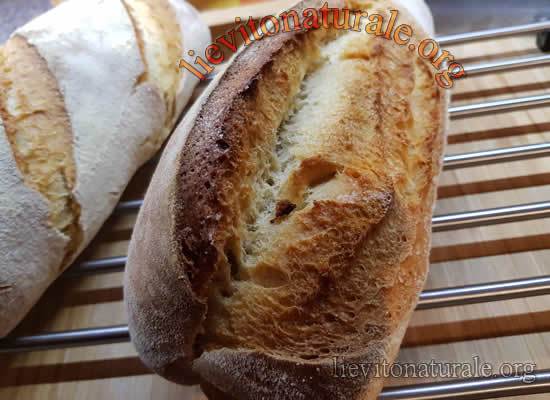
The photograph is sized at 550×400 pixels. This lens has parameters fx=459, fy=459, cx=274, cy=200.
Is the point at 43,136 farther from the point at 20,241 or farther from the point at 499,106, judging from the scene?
the point at 499,106

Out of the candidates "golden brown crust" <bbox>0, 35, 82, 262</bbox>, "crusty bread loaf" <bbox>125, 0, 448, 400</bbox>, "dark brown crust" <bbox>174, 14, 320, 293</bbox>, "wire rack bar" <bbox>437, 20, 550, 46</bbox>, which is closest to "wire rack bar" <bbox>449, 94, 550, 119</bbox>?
"wire rack bar" <bbox>437, 20, 550, 46</bbox>

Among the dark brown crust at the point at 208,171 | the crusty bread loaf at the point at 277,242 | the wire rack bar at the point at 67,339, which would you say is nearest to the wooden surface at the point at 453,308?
the wire rack bar at the point at 67,339

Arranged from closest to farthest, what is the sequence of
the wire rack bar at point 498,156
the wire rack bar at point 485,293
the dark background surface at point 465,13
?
the wire rack bar at point 485,293
the wire rack bar at point 498,156
the dark background surface at point 465,13

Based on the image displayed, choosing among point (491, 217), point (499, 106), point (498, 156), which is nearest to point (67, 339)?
point (491, 217)

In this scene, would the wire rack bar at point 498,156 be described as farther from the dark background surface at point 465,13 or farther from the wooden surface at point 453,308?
the dark background surface at point 465,13

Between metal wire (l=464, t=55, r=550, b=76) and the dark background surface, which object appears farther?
the dark background surface

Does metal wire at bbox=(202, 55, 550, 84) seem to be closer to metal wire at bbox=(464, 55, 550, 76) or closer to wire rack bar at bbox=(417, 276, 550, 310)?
metal wire at bbox=(464, 55, 550, 76)
